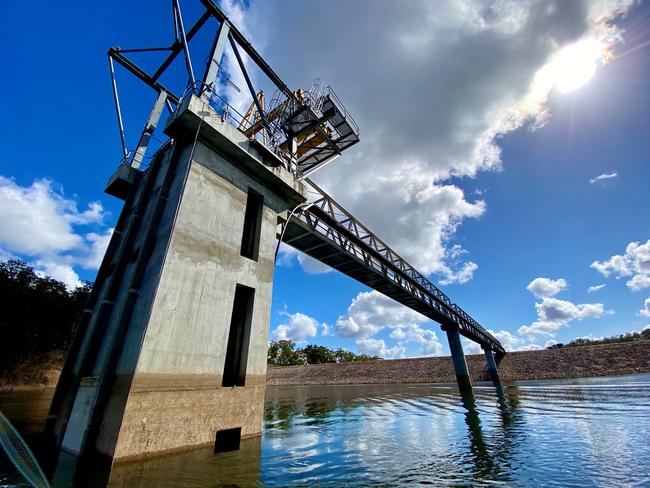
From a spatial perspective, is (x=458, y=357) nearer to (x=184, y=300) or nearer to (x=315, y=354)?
(x=184, y=300)

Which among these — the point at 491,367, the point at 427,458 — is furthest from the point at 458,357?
the point at 427,458

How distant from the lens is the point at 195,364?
667cm

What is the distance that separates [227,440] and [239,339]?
2522 millimetres

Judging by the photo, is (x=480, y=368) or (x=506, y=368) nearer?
(x=506, y=368)

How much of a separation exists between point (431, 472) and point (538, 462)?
2118mm

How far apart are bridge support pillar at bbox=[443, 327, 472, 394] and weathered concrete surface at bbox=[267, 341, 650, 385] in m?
13.1

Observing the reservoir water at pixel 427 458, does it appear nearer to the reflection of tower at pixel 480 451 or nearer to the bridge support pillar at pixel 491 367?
the reflection of tower at pixel 480 451

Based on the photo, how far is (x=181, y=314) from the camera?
262 inches

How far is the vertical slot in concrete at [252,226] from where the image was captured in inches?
385

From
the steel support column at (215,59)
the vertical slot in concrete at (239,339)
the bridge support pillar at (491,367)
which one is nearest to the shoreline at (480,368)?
the bridge support pillar at (491,367)

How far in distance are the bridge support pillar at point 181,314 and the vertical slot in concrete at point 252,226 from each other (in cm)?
5

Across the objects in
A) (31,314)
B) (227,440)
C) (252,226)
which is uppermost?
(31,314)

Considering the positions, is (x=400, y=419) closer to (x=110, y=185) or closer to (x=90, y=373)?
(x=90, y=373)

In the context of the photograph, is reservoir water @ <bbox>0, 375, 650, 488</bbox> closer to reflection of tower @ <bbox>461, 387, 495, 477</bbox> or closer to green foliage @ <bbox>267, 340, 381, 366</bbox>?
reflection of tower @ <bbox>461, 387, 495, 477</bbox>
